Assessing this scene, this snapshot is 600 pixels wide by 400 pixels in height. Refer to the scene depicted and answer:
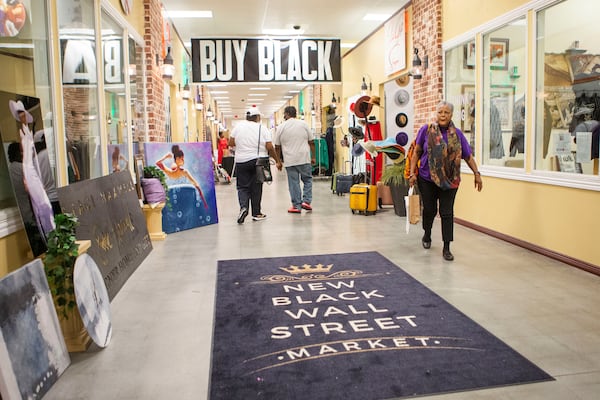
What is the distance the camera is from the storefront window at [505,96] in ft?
17.4

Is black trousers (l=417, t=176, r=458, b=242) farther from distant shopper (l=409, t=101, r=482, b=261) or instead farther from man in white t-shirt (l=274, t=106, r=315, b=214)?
man in white t-shirt (l=274, t=106, r=315, b=214)

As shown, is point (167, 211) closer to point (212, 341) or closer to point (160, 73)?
point (160, 73)

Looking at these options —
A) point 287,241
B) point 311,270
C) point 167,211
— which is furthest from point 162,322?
point 167,211

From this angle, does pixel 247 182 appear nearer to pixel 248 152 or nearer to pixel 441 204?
pixel 248 152

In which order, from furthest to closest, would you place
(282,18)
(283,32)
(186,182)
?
(283,32)
(282,18)
(186,182)

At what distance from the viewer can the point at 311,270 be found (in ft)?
14.1

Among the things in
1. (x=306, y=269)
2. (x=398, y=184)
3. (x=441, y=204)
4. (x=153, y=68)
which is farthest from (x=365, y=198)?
(x=153, y=68)

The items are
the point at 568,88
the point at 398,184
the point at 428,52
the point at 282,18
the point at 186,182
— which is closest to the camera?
the point at 568,88

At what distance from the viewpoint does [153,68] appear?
695cm

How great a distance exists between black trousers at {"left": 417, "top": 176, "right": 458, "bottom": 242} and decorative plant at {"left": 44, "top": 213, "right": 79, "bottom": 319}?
10.1 ft

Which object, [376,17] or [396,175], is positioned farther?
[376,17]

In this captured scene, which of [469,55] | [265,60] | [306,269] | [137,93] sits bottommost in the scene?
[306,269]

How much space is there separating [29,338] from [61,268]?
50 cm

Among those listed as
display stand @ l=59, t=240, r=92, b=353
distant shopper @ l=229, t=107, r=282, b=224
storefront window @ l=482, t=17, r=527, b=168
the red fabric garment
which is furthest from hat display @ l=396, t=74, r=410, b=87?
display stand @ l=59, t=240, r=92, b=353
